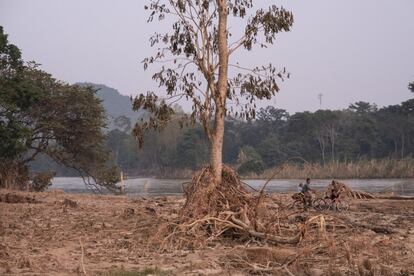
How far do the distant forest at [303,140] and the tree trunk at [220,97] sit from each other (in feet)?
126

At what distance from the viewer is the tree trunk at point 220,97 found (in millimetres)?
11523

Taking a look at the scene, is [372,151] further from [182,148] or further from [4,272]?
[4,272]

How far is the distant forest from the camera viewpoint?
191 ft

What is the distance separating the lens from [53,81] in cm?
2688

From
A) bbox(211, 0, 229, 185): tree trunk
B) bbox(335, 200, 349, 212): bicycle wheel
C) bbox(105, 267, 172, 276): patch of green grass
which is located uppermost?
bbox(211, 0, 229, 185): tree trunk

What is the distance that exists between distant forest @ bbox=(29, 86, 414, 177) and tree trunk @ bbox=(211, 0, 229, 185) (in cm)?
3846

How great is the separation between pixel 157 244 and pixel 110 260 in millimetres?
1499

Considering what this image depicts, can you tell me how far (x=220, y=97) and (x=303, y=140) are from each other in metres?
51.8

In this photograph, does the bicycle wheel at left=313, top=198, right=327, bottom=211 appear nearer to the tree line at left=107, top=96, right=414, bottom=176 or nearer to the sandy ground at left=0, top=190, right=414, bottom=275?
the sandy ground at left=0, top=190, right=414, bottom=275

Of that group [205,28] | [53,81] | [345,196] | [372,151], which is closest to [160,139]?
[372,151]

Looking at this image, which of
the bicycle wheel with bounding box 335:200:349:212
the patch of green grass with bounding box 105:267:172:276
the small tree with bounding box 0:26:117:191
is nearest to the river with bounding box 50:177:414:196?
the small tree with bounding box 0:26:117:191

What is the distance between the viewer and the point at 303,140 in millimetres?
62438

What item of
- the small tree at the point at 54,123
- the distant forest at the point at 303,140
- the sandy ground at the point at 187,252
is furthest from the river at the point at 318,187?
the sandy ground at the point at 187,252

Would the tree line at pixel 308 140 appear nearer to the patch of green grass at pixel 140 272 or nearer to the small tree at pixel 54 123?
the small tree at pixel 54 123
